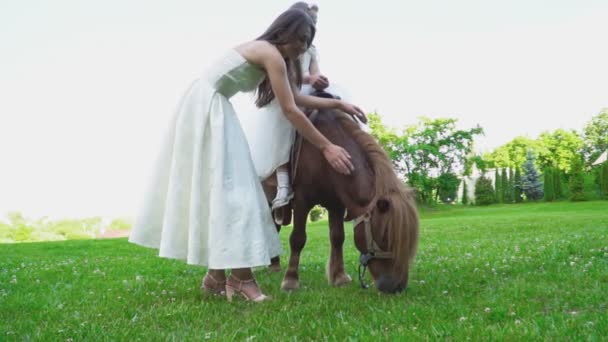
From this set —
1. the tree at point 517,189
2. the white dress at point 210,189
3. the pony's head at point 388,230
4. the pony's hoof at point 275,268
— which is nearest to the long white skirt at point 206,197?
the white dress at point 210,189

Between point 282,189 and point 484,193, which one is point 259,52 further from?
point 484,193

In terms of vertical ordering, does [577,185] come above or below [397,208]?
above

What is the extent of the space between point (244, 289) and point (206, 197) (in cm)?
97

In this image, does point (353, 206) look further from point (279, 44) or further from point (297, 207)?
point (279, 44)

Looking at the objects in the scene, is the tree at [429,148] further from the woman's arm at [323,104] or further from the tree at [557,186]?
the woman's arm at [323,104]

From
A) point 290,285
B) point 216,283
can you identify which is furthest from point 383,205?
point 216,283

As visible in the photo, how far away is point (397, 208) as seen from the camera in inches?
184

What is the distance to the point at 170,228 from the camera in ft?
16.1

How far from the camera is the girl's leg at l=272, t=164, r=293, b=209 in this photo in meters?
5.77

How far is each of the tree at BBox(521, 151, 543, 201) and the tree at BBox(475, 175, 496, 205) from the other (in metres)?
4.18

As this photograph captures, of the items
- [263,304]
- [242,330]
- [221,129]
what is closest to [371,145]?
[221,129]

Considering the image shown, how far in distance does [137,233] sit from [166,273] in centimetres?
308

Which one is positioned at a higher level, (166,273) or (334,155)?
(334,155)

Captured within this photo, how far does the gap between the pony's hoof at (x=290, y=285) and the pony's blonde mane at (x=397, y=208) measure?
1440 millimetres
